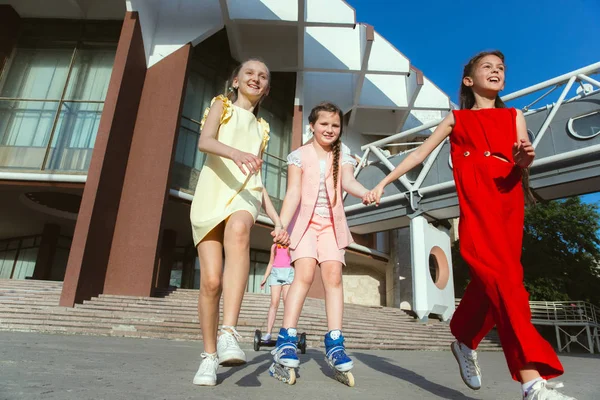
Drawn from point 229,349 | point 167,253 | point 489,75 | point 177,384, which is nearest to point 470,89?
point 489,75

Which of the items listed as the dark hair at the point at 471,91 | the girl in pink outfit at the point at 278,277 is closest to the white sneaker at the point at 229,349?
the dark hair at the point at 471,91

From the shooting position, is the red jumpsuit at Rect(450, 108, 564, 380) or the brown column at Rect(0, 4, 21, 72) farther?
the brown column at Rect(0, 4, 21, 72)

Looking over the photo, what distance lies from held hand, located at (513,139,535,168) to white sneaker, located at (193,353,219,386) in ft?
6.13

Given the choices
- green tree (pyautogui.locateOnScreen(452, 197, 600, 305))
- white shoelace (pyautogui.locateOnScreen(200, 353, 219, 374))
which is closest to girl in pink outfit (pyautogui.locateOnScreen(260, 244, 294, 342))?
white shoelace (pyautogui.locateOnScreen(200, 353, 219, 374))

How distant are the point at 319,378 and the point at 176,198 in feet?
33.0

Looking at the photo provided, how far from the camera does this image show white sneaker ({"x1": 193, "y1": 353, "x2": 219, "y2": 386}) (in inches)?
75.5

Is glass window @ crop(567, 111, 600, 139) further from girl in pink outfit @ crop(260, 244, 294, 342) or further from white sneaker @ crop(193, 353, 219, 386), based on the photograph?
white sneaker @ crop(193, 353, 219, 386)

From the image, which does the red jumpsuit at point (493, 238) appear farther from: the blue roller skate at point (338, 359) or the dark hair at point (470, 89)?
the blue roller skate at point (338, 359)

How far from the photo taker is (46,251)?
14.9m

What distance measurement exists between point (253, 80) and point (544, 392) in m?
2.28

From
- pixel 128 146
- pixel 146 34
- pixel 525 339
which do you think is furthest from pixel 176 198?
pixel 525 339

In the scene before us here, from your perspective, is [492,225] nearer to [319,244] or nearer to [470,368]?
[470,368]

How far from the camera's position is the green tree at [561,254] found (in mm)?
17891

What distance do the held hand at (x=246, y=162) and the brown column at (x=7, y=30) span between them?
539 inches
